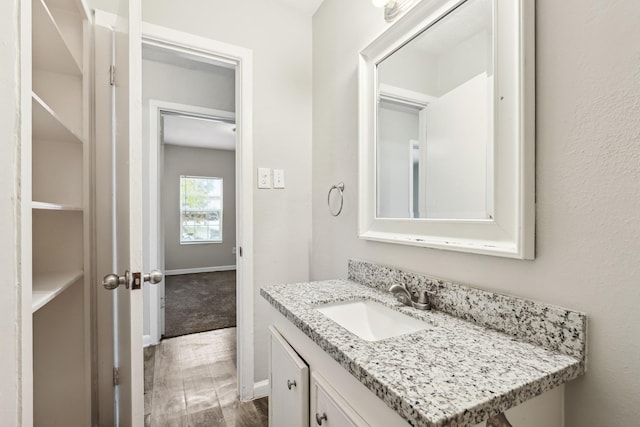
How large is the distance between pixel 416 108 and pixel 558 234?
27.2 inches

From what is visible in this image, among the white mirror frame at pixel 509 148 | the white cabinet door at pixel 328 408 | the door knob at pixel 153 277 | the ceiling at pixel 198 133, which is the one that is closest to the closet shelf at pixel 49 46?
the door knob at pixel 153 277

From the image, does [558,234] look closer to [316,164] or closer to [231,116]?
[316,164]

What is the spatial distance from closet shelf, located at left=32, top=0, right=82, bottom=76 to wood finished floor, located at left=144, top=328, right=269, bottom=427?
1805mm

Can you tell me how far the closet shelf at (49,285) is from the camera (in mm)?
921

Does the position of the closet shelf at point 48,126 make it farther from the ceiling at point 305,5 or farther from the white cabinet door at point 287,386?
the ceiling at point 305,5

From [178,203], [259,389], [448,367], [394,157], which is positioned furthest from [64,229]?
[178,203]

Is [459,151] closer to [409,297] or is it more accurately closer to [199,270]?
[409,297]

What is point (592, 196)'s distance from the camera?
659mm

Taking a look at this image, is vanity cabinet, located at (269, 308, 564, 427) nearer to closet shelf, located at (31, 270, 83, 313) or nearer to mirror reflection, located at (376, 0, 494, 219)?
mirror reflection, located at (376, 0, 494, 219)

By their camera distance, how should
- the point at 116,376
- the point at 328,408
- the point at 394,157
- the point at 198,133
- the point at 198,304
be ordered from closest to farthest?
the point at 328,408 → the point at 394,157 → the point at 116,376 → the point at 198,304 → the point at 198,133

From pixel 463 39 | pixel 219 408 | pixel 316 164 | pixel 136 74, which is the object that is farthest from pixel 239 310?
pixel 463 39

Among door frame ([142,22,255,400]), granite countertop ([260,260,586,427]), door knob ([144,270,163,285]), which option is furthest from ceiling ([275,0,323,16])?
granite countertop ([260,260,586,427])

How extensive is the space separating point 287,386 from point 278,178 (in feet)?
3.88

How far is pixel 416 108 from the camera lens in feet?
3.84
